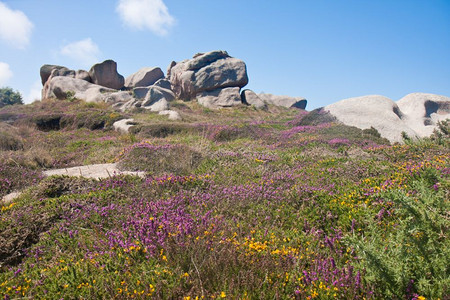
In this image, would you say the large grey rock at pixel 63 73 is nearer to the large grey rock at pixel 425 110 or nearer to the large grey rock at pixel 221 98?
the large grey rock at pixel 221 98

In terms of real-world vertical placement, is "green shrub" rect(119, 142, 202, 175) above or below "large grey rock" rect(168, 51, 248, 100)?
below

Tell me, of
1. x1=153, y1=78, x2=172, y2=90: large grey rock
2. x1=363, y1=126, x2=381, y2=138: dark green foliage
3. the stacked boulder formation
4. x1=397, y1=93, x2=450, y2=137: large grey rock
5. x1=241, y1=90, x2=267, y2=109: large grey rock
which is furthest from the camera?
x1=153, y1=78, x2=172, y2=90: large grey rock

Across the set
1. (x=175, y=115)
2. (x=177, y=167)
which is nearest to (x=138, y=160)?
(x=177, y=167)

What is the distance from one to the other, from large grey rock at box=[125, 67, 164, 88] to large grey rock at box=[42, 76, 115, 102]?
40.8 ft

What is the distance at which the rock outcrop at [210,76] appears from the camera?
130ft

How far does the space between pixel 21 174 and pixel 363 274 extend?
33.2 ft

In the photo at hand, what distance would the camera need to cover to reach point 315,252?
424cm

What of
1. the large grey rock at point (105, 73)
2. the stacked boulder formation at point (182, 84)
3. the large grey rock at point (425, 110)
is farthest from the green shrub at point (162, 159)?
the large grey rock at point (105, 73)

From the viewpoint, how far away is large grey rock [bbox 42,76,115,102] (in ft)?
114

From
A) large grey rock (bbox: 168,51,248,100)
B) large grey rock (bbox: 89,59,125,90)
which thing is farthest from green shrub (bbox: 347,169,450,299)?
large grey rock (bbox: 89,59,125,90)

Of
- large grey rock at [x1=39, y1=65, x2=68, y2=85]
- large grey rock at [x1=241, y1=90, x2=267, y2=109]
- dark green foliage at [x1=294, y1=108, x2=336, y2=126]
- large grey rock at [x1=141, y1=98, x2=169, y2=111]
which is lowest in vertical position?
dark green foliage at [x1=294, y1=108, x2=336, y2=126]

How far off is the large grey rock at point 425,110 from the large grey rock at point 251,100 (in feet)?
61.4

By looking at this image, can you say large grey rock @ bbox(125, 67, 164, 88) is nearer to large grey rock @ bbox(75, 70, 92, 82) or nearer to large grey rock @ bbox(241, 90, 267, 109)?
large grey rock @ bbox(75, 70, 92, 82)

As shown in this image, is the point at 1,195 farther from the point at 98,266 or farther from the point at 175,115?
the point at 175,115
